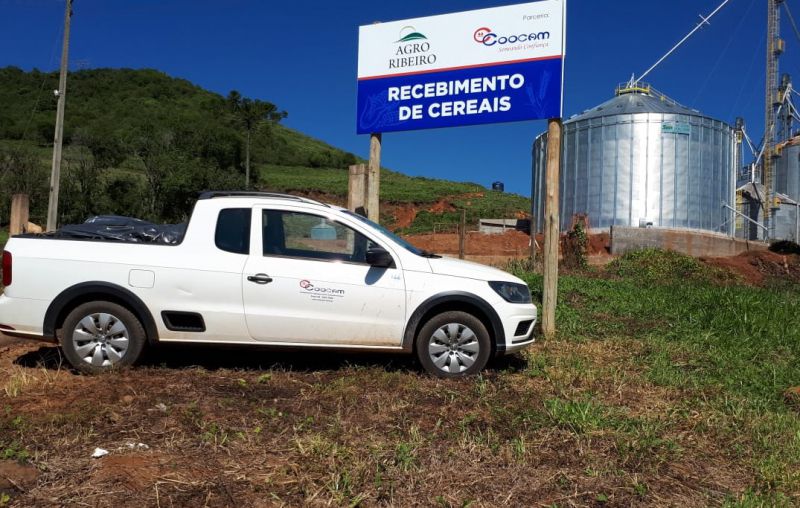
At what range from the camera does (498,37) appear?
7.82 metres

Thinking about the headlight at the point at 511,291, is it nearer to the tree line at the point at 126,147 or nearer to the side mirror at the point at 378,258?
the side mirror at the point at 378,258

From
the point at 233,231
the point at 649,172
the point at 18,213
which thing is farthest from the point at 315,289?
the point at 649,172

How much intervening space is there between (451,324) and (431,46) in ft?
14.1

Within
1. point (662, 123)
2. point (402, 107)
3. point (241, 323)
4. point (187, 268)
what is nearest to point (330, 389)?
point (241, 323)

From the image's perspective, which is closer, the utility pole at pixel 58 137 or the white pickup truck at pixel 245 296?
the white pickup truck at pixel 245 296

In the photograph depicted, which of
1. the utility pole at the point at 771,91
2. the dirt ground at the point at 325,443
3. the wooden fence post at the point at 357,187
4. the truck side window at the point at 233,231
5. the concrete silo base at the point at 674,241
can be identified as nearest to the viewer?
the dirt ground at the point at 325,443

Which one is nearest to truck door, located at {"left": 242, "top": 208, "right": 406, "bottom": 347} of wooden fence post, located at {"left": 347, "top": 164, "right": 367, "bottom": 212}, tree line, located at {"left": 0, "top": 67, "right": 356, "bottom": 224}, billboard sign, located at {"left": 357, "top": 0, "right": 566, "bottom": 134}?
wooden fence post, located at {"left": 347, "top": 164, "right": 367, "bottom": 212}

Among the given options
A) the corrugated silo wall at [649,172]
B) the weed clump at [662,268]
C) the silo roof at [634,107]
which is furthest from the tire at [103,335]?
the silo roof at [634,107]

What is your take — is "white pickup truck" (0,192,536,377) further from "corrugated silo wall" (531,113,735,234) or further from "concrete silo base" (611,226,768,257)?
"corrugated silo wall" (531,113,735,234)

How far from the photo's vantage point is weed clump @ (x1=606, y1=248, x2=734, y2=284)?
50.0ft

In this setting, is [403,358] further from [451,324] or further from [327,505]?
[327,505]

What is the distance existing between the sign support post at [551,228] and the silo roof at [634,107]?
17.1 m

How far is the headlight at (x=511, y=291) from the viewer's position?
5.69 meters

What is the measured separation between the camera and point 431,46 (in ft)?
26.7
